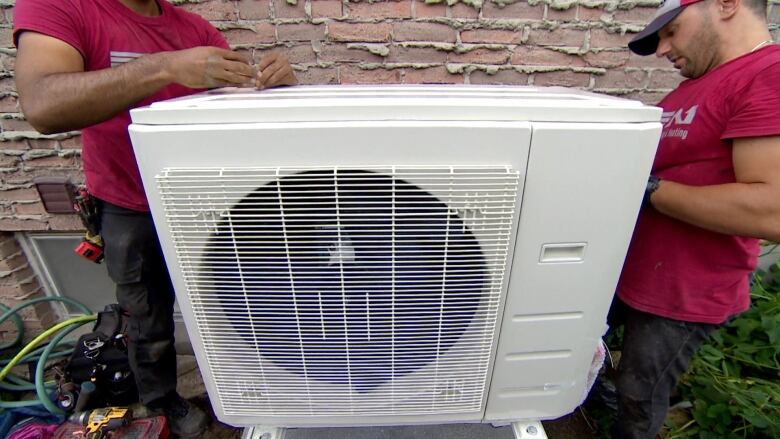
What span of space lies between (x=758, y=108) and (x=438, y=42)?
3.19ft

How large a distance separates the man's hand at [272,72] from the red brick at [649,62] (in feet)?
4.35

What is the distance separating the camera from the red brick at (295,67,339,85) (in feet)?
4.79

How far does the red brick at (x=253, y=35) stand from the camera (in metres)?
1.40

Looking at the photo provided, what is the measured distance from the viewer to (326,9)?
54.1 inches

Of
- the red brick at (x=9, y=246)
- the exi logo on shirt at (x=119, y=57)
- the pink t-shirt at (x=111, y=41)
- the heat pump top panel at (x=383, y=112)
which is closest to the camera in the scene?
the heat pump top panel at (x=383, y=112)

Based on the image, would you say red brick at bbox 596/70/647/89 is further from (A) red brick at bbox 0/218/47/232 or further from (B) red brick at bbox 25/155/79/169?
(A) red brick at bbox 0/218/47/232

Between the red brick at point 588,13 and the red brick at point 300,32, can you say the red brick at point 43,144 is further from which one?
the red brick at point 588,13

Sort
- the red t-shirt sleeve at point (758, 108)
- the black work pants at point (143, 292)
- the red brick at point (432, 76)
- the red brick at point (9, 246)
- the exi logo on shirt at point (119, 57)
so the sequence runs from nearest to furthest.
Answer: the red t-shirt sleeve at point (758, 108), the exi logo on shirt at point (119, 57), the black work pants at point (143, 292), the red brick at point (432, 76), the red brick at point (9, 246)

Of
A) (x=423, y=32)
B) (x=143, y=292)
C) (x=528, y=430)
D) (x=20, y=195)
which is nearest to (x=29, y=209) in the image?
(x=20, y=195)

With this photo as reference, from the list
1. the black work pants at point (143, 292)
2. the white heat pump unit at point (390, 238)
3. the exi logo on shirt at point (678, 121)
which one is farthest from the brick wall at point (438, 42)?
the white heat pump unit at point (390, 238)

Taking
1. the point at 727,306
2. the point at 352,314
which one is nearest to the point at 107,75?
the point at 352,314

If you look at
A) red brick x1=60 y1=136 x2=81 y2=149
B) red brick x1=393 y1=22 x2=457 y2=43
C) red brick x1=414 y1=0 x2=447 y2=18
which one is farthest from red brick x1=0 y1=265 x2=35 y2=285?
red brick x1=414 y1=0 x2=447 y2=18

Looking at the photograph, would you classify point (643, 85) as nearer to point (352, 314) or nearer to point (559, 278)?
point (559, 278)

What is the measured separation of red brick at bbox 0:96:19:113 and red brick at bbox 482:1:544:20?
1861mm
